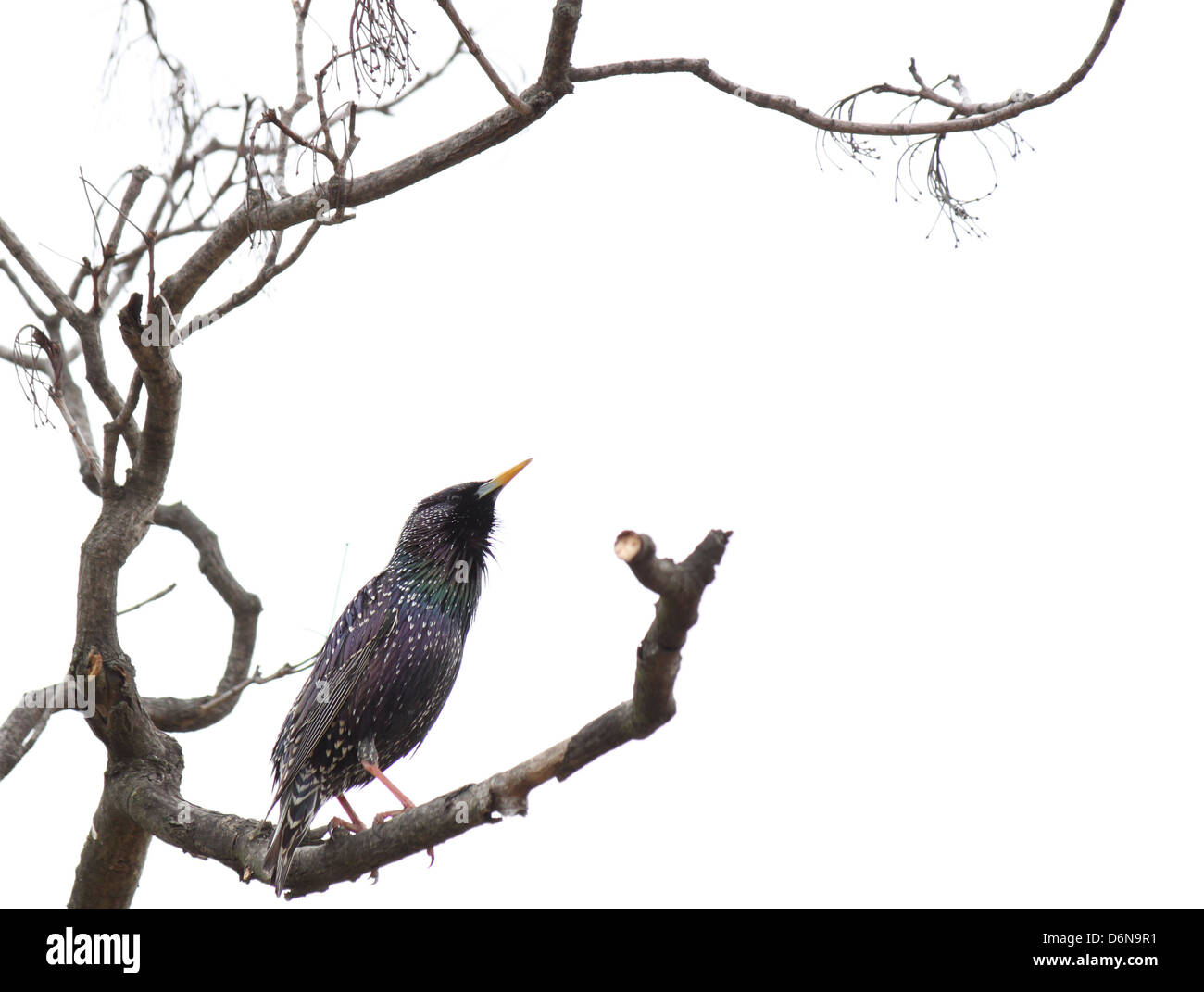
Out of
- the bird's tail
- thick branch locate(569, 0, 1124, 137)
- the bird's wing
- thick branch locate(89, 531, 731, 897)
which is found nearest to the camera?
thick branch locate(89, 531, 731, 897)

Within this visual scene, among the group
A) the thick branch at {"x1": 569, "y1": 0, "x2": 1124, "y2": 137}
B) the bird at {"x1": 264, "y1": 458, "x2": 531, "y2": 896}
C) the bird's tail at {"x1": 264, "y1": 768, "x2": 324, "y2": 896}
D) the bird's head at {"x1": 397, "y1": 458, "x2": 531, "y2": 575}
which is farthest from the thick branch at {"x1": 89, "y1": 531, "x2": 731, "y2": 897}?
the thick branch at {"x1": 569, "y1": 0, "x2": 1124, "y2": 137}

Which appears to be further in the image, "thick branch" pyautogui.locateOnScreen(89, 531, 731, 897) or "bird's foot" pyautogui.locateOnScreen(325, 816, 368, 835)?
"bird's foot" pyautogui.locateOnScreen(325, 816, 368, 835)

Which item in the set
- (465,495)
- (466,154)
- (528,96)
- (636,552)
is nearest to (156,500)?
(465,495)

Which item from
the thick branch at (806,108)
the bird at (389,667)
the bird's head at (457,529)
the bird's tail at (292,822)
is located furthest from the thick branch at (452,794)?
the thick branch at (806,108)

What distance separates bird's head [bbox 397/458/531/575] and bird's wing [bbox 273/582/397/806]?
0.74ft

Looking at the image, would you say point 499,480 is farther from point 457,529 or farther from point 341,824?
point 341,824

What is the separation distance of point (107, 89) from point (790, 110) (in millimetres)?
2134

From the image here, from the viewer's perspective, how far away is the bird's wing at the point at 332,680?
3.25m

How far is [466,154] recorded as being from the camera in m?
3.03

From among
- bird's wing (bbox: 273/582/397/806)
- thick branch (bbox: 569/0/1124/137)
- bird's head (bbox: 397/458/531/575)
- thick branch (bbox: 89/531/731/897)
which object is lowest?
thick branch (bbox: 89/531/731/897)

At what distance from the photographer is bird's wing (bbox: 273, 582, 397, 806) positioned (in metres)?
3.25

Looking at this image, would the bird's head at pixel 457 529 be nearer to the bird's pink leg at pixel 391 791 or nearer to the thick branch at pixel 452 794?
the bird's pink leg at pixel 391 791

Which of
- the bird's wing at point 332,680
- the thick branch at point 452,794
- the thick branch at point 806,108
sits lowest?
the thick branch at point 452,794

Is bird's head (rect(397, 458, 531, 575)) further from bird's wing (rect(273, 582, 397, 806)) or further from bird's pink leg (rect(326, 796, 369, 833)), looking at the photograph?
bird's pink leg (rect(326, 796, 369, 833))
